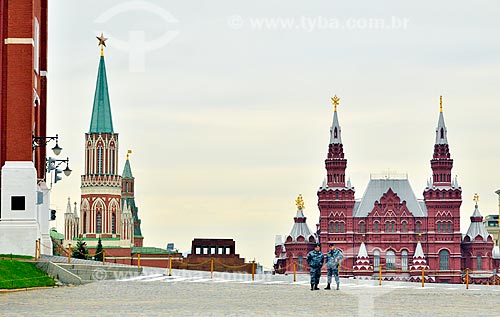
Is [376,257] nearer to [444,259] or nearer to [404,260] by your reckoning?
[404,260]

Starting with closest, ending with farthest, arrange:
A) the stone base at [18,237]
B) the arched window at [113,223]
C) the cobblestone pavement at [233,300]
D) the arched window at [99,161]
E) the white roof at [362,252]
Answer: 1. the cobblestone pavement at [233,300]
2. the stone base at [18,237]
3. the white roof at [362,252]
4. the arched window at [113,223]
5. the arched window at [99,161]

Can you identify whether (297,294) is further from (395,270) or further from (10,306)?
(395,270)

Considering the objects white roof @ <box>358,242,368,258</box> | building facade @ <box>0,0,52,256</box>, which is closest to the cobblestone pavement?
building facade @ <box>0,0,52,256</box>

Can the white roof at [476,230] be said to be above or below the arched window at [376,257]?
above

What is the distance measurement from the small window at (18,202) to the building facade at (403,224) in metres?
135

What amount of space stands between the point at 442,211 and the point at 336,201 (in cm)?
1562

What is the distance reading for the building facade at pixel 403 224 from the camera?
178m

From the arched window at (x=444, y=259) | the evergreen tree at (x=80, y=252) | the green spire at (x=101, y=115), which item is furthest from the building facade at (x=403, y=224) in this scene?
the evergreen tree at (x=80, y=252)

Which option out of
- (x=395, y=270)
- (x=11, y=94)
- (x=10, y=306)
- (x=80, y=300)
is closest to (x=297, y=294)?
(x=80, y=300)

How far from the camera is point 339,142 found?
181m

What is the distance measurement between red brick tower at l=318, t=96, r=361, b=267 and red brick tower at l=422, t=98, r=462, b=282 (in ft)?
36.8

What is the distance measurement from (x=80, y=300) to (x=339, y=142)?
15538 cm

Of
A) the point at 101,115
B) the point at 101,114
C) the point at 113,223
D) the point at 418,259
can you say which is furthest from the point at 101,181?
the point at 418,259

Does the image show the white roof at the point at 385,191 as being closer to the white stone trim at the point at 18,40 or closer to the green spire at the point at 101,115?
the green spire at the point at 101,115
